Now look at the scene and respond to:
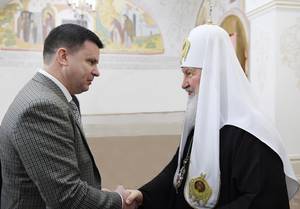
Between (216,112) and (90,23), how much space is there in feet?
27.1

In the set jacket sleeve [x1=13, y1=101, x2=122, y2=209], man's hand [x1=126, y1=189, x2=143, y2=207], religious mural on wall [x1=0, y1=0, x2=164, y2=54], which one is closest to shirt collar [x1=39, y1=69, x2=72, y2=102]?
jacket sleeve [x1=13, y1=101, x2=122, y2=209]

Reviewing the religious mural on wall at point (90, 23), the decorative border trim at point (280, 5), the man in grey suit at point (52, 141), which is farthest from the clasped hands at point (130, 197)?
the religious mural on wall at point (90, 23)

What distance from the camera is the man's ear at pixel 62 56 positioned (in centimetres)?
198

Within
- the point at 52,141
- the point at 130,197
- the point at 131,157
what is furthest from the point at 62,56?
the point at 131,157

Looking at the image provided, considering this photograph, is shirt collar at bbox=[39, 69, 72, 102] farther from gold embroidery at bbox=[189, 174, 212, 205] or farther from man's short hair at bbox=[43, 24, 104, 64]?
gold embroidery at bbox=[189, 174, 212, 205]

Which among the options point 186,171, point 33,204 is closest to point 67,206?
point 33,204

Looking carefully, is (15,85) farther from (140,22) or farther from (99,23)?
(140,22)

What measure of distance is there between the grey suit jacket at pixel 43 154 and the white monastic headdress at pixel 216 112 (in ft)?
1.77

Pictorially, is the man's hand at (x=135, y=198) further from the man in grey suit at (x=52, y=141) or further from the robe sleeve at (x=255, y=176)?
the robe sleeve at (x=255, y=176)

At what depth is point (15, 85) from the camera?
9359mm

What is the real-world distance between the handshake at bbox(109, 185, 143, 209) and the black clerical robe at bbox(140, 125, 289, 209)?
586 mm

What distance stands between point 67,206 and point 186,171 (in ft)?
2.50

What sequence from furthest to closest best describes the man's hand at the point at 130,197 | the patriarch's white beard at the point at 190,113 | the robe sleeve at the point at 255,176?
the man's hand at the point at 130,197
the patriarch's white beard at the point at 190,113
the robe sleeve at the point at 255,176

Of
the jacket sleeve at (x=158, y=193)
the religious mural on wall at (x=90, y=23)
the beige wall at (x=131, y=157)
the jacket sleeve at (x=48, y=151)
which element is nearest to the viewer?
the jacket sleeve at (x=48, y=151)
